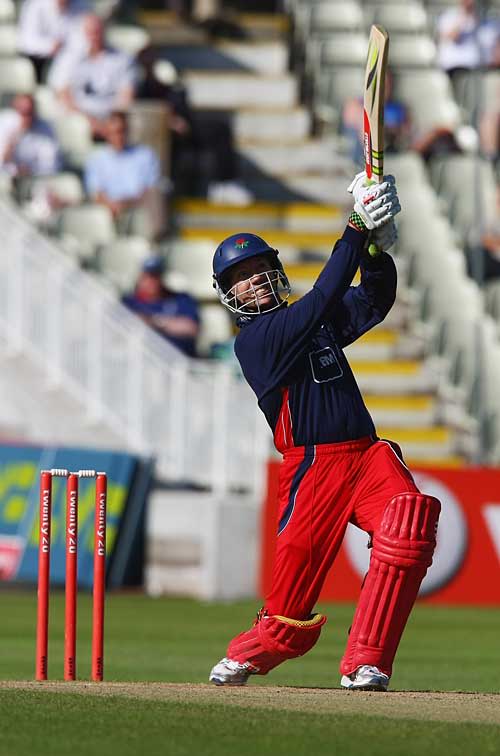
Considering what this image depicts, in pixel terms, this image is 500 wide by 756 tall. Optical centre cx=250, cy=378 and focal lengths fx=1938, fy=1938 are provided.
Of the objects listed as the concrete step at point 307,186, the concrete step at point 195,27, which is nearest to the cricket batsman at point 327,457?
the concrete step at point 307,186

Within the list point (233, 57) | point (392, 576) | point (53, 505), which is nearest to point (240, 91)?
point (233, 57)

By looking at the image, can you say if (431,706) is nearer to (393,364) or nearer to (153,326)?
(153,326)

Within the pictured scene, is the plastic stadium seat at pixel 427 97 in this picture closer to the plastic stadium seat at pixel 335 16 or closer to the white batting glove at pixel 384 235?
the plastic stadium seat at pixel 335 16

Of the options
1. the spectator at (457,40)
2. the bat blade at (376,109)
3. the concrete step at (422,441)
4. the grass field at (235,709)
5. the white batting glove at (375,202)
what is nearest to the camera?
the grass field at (235,709)

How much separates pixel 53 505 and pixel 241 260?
8.61 meters

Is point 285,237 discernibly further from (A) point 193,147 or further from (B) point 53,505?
(B) point 53,505

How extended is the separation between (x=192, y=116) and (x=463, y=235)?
3426 mm

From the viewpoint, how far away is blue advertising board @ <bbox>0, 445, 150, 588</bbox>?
16375 millimetres

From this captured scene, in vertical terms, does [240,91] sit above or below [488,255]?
above

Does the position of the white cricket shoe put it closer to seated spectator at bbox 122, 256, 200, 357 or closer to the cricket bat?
the cricket bat

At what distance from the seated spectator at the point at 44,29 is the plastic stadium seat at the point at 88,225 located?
2564 millimetres

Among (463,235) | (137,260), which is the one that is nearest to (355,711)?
(137,260)

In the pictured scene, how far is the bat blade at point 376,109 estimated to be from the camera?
305 inches

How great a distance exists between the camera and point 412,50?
23.9 meters
